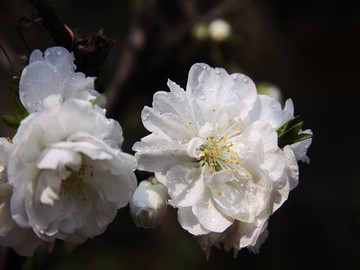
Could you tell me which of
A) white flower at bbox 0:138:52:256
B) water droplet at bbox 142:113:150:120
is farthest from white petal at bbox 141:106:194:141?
white flower at bbox 0:138:52:256

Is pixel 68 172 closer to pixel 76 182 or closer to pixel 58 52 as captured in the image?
pixel 76 182

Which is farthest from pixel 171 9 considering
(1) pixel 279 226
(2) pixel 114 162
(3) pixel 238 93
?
(1) pixel 279 226

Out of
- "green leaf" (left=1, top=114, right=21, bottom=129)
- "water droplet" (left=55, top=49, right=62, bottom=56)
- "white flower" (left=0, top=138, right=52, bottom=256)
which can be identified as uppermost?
"water droplet" (left=55, top=49, right=62, bottom=56)

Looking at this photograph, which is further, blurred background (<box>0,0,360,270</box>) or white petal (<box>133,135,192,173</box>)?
blurred background (<box>0,0,360,270</box>)

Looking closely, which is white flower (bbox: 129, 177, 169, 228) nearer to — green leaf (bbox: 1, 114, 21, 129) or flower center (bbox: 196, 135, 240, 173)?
flower center (bbox: 196, 135, 240, 173)

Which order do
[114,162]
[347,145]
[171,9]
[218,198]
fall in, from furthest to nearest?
[347,145], [171,9], [218,198], [114,162]

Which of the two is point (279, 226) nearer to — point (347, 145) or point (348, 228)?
point (348, 228)
